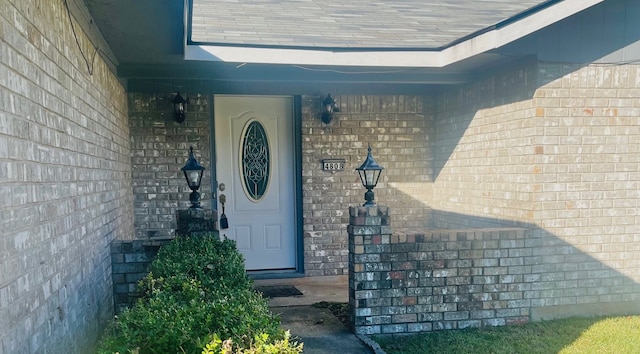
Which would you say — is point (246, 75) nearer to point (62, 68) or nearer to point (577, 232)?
point (62, 68)

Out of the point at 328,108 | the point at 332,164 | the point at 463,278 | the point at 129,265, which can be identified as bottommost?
the point at 463,278

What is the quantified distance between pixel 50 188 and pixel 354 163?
389 centimetres

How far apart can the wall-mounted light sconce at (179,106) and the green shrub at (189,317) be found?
267 cm

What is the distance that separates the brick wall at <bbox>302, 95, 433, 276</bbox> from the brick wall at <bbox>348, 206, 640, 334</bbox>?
74.6 inches

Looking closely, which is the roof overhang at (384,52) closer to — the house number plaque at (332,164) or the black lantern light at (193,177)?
the black lantern light at (193,177)

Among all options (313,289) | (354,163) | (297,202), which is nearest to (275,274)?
(313,289)

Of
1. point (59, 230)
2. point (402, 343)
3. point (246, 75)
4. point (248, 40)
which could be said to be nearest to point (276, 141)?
point (246, 75)

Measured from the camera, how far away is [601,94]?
13.6ft

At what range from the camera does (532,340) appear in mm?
3561

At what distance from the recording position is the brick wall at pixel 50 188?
1.73 metres

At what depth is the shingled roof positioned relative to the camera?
4.44m

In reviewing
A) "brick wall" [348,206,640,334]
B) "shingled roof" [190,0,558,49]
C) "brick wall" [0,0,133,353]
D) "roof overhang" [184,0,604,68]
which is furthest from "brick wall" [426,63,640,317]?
"brick wall" [0,0,133,353]

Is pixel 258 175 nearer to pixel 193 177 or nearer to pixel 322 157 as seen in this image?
pixel 322 157

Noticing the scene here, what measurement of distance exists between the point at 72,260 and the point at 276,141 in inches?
132
